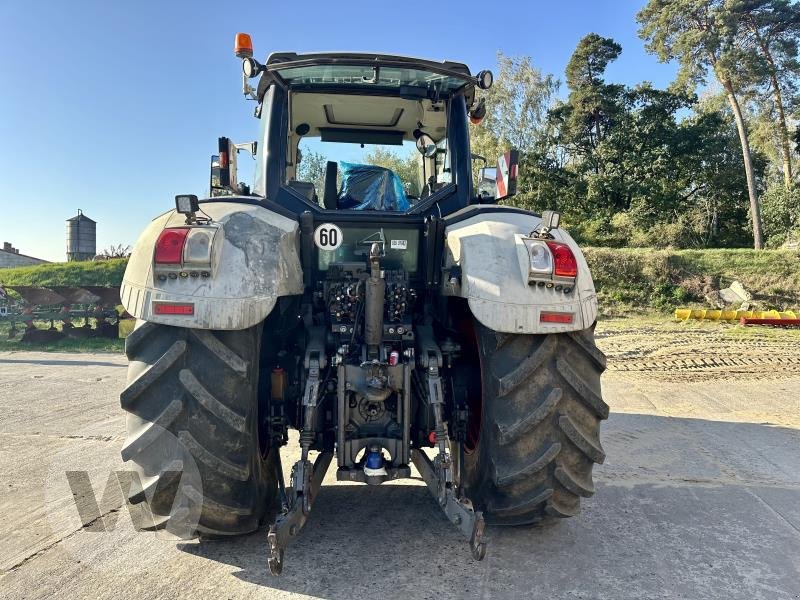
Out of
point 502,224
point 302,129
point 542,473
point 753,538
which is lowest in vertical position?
point 753,538

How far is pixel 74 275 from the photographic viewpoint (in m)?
15.8

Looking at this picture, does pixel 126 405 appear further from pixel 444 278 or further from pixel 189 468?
pixel 444 278

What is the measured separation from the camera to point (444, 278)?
3.02 m

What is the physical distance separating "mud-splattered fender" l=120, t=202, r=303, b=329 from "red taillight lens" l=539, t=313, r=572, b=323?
1166 mm

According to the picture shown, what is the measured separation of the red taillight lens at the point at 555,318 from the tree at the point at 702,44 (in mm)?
26784

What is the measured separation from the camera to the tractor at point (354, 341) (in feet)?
8.31

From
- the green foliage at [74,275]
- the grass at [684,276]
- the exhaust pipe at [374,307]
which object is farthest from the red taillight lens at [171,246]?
the grass at [684,276]

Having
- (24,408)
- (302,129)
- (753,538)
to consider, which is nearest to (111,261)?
(24,408)

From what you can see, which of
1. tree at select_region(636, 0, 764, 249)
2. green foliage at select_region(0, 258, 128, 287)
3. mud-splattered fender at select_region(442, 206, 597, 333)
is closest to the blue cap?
mud-splattered fender at select_region(442, 206, 597, 333)

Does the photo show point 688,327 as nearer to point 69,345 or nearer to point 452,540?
point 452,540

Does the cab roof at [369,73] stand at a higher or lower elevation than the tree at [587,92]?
lower

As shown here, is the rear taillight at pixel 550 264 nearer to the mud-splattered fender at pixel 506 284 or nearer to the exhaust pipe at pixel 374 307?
the mud-splattered fender at pixel 506 284

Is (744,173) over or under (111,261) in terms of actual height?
over

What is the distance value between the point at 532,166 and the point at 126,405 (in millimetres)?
27828
